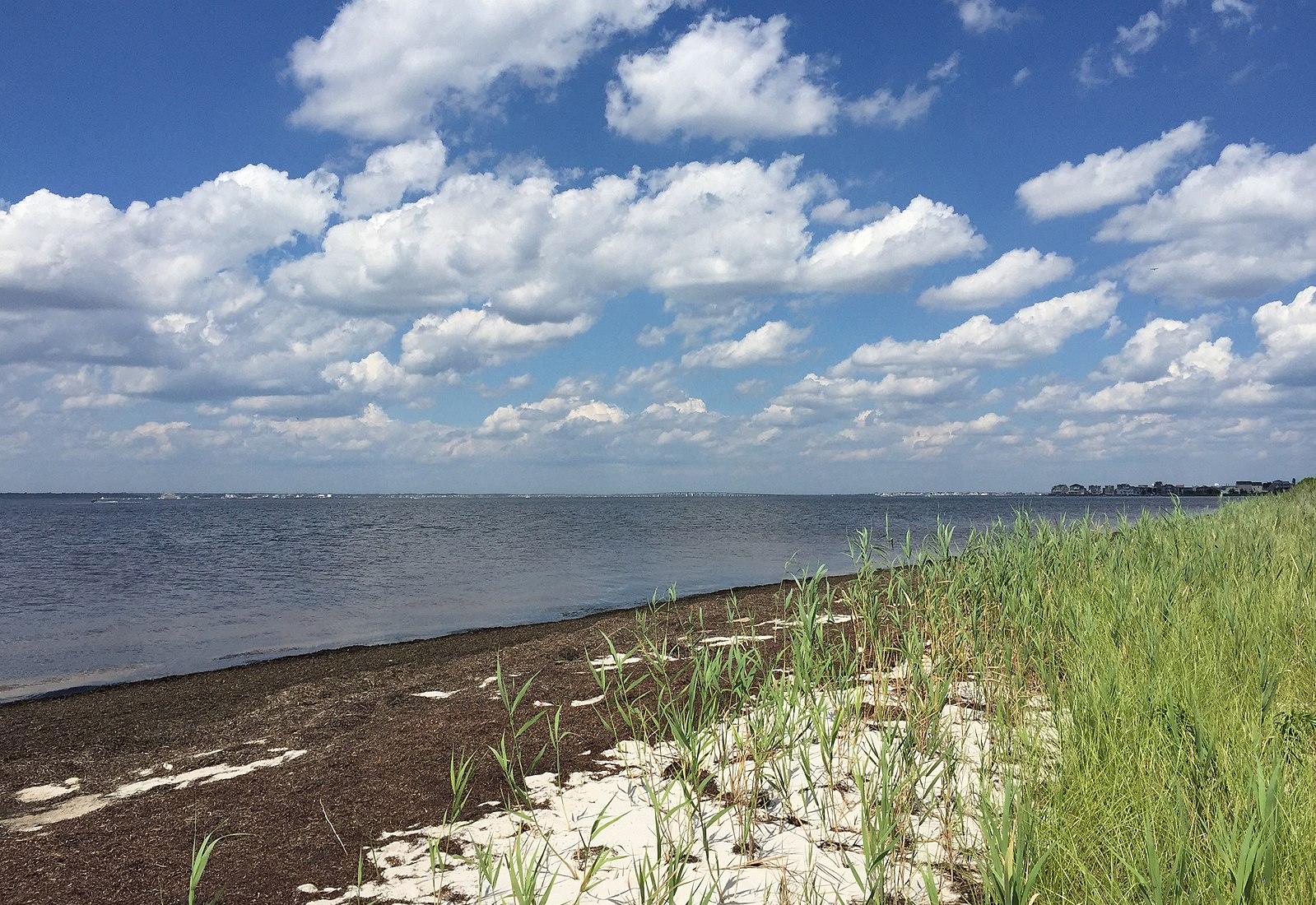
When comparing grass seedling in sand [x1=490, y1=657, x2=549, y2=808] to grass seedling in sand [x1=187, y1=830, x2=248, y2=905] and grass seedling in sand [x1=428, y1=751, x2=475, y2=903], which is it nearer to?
grass seedling in sand [x1=428, y1=751, x2=475, y2=903]

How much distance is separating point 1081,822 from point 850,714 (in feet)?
7.28

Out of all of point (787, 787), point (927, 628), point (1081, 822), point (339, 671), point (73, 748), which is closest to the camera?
point (1081, 822)

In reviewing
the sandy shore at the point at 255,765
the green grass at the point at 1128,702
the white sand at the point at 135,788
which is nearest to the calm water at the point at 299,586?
the green grass at the point at 1128,702

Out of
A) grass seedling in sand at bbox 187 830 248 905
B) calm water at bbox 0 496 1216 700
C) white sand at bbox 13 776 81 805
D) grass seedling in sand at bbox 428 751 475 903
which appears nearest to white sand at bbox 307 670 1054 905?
grass seedling in sand at bbox 428 751 475 903

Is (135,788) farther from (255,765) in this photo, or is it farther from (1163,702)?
(1163,702)

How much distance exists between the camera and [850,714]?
18.2 ft

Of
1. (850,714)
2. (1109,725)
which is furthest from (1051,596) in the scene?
(1109,725)

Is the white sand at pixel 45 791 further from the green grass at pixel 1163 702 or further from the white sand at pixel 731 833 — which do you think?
the green grass at pixel 1163 702

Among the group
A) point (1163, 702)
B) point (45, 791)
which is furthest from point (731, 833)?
point (45, 791)

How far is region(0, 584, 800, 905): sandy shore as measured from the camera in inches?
189

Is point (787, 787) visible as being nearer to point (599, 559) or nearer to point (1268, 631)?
point (1268, 631)

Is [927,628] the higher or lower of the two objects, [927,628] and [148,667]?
the higher

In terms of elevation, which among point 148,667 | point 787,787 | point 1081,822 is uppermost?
point 1081,822

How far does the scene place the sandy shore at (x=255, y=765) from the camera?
189 inches
